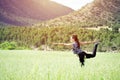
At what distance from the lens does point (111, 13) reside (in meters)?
5.26

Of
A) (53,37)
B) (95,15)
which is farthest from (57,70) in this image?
(95,15)

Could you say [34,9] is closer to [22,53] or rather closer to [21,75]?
[22,53]

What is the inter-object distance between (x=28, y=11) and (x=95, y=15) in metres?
1.20

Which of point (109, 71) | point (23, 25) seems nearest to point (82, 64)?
point (109, 71)

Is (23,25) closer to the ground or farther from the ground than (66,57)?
farther from the ground

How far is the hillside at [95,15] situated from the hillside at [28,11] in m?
0.18

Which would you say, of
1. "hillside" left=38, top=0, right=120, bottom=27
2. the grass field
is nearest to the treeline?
"hillside" left=38, top=0, right=120, bottom=27

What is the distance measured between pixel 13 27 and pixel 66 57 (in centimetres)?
117

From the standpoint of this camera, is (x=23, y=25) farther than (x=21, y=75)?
Yes

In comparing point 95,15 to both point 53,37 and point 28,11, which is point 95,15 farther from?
point 28,11

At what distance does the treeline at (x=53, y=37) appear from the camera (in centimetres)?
476

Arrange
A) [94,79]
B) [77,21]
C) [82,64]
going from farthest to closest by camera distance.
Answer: [77,21], [82,64], [94,79]

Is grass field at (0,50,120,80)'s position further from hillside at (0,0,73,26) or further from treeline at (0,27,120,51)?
hillside at (0,0,73,26)

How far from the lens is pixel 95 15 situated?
5348 mm
